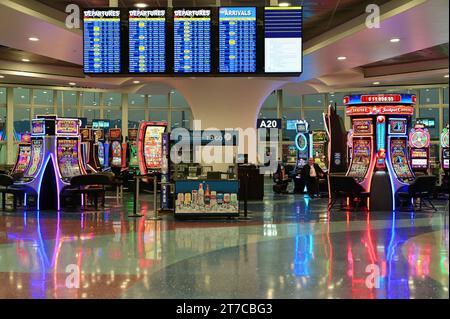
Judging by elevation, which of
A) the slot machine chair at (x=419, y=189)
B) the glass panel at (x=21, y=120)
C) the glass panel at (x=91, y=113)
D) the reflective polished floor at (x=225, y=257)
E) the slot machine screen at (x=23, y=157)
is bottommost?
the reflective polished floor at (x=225, y=257)

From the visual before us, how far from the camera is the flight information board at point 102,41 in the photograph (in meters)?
7.45

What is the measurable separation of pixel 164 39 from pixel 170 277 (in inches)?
148

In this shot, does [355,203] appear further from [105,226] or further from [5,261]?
[5,261]

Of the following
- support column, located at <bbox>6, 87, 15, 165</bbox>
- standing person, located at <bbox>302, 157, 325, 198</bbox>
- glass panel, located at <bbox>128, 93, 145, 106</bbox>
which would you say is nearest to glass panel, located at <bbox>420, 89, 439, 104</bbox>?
standing person, located at <bbox>302, 157, 325, 198</bbox>

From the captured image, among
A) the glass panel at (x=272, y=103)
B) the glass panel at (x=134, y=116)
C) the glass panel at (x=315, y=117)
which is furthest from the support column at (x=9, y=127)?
the glass panel at (x=315, y=117)

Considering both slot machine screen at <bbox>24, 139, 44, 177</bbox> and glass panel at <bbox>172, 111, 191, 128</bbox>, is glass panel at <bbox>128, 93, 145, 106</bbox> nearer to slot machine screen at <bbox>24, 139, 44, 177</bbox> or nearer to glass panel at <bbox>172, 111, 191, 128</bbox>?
glass panel at <bbox>172, 111, 191, 128</bbox>

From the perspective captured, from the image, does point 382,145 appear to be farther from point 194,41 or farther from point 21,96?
point 21,96

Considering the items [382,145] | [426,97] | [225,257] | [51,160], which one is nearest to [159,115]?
[426,97]

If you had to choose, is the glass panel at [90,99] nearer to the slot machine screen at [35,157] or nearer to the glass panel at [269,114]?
the glass panel at [269,114]

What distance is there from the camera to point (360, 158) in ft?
40.6

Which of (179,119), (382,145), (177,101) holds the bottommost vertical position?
(382,145)

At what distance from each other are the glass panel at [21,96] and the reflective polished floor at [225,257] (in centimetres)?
1455

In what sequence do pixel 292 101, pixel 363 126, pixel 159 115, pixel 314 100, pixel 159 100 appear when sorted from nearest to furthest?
1. pixel 363 126
2. pixel 159 115
3. pixel 159 100
4. pixel 314 100
5. pixel 292 101

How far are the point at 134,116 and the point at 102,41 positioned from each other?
18667mm
